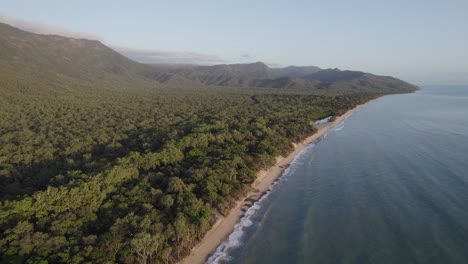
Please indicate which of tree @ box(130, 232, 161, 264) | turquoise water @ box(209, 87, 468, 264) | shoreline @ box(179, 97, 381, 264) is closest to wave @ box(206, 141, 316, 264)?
turquoise water @ box(209, 87, 468, 264)

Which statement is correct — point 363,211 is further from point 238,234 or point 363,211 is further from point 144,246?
point 144,246

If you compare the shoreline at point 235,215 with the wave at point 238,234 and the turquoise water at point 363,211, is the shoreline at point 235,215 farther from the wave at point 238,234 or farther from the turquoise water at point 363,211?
the turquoise water at point 363,211

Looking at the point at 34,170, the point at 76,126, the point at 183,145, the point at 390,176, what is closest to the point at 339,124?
the point at 390,176

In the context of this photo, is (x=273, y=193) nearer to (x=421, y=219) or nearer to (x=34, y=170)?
(x=421, y=219)

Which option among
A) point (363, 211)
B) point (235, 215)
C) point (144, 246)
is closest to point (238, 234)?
point (235, 215)

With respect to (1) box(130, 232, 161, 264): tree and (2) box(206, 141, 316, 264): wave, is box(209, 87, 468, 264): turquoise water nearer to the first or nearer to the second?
(2) box(206, 141, 316, 264): wave
